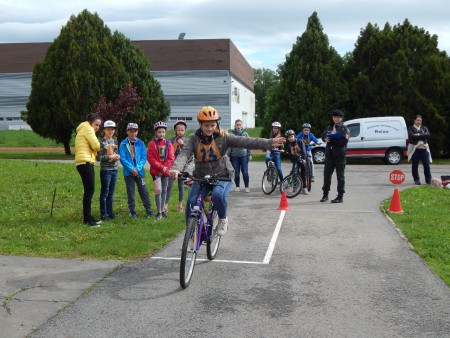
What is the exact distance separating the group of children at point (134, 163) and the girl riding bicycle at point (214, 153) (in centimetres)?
280

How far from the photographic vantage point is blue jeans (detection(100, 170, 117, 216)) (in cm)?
920

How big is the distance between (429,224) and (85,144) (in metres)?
6.09

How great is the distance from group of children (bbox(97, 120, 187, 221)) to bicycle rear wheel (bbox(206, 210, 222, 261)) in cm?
277

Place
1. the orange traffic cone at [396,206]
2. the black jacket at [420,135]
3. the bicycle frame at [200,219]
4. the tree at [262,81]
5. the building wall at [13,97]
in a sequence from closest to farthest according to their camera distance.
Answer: the bicycle frame at [200,219]
the orange traffic cone at [396,206]
the black jacket at [420,135]
the building wall at [13,97]
the tree at [262,81]

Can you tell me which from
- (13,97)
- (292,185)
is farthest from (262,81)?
(292,185)

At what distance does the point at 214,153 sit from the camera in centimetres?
645

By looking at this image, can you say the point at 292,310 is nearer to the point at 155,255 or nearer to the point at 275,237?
the point at 155,255

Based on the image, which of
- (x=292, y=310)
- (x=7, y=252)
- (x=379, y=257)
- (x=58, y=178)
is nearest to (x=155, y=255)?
(x=7, y=252)

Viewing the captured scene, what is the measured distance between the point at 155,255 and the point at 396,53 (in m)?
24.9

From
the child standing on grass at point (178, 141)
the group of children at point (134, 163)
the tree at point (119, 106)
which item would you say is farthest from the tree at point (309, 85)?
the group of children at point (134, 163)

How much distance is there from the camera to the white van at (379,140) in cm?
2561

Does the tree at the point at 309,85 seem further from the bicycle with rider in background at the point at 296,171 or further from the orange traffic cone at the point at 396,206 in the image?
the orange traffic cone at the point at 396,206

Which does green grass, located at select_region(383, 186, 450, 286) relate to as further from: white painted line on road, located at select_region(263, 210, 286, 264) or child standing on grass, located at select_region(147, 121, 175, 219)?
child standing on grass, located at select_region(147, 121, 175, 219)

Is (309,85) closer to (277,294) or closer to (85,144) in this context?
(85,144)
